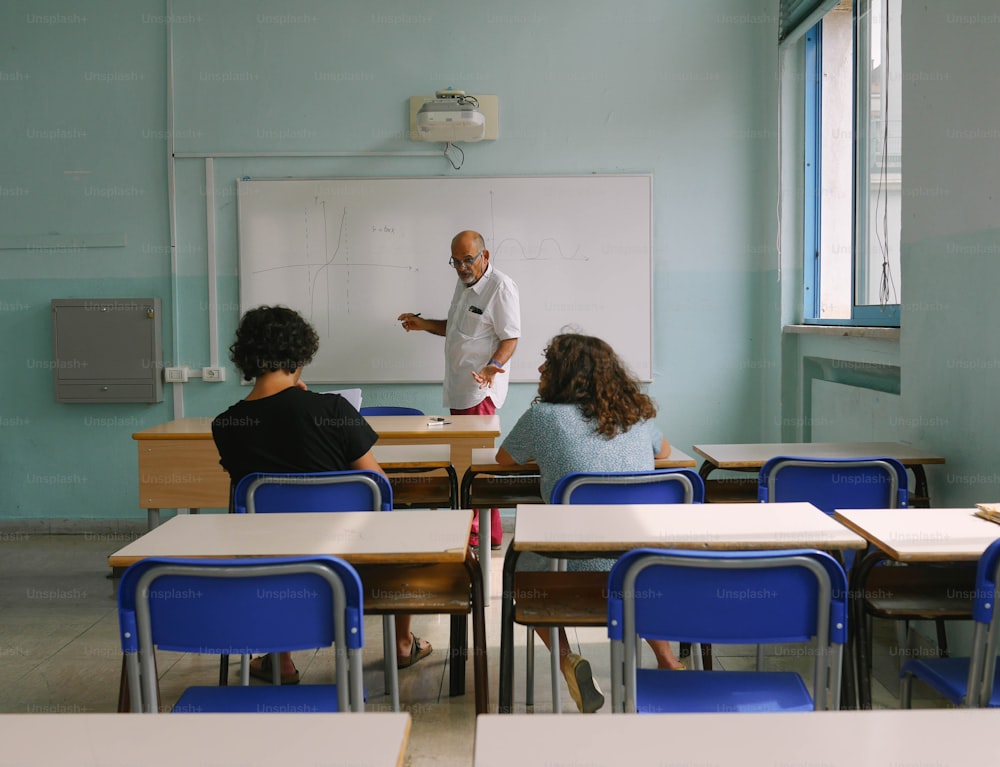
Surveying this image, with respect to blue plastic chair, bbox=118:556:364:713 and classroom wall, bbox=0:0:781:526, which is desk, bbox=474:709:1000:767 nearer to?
blue plastic chair, bbox=118:556:364:713

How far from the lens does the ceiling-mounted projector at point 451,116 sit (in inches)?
195

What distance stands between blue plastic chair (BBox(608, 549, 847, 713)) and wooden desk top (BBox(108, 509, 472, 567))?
0.45m

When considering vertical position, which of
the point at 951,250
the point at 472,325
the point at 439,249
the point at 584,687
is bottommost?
the point at 584,687

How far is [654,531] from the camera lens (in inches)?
85.7

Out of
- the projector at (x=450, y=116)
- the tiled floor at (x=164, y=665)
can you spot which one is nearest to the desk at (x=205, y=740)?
the tiled floor at (x=164, y=665)

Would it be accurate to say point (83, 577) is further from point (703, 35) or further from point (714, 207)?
point (703, 35)

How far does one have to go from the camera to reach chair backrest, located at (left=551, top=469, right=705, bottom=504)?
8.87ft

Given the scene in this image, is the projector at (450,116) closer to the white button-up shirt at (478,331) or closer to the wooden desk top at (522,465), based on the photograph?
the white button-up shirt at (478,331)

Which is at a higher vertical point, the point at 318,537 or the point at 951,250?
the point at 951,250

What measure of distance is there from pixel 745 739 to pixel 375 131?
4754 millimetres

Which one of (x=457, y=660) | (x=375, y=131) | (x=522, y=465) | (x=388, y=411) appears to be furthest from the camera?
(x=375, y=131)

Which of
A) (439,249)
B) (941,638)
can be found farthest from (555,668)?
(439,249)

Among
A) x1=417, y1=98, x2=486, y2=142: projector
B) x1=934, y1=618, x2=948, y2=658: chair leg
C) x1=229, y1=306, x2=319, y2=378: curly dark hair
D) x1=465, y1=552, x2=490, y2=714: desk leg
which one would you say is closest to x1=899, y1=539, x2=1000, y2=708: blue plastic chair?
x1=465, y1=552, x2=490, y2=714: desk leg

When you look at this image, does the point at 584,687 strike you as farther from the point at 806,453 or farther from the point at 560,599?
the point at 806,453
